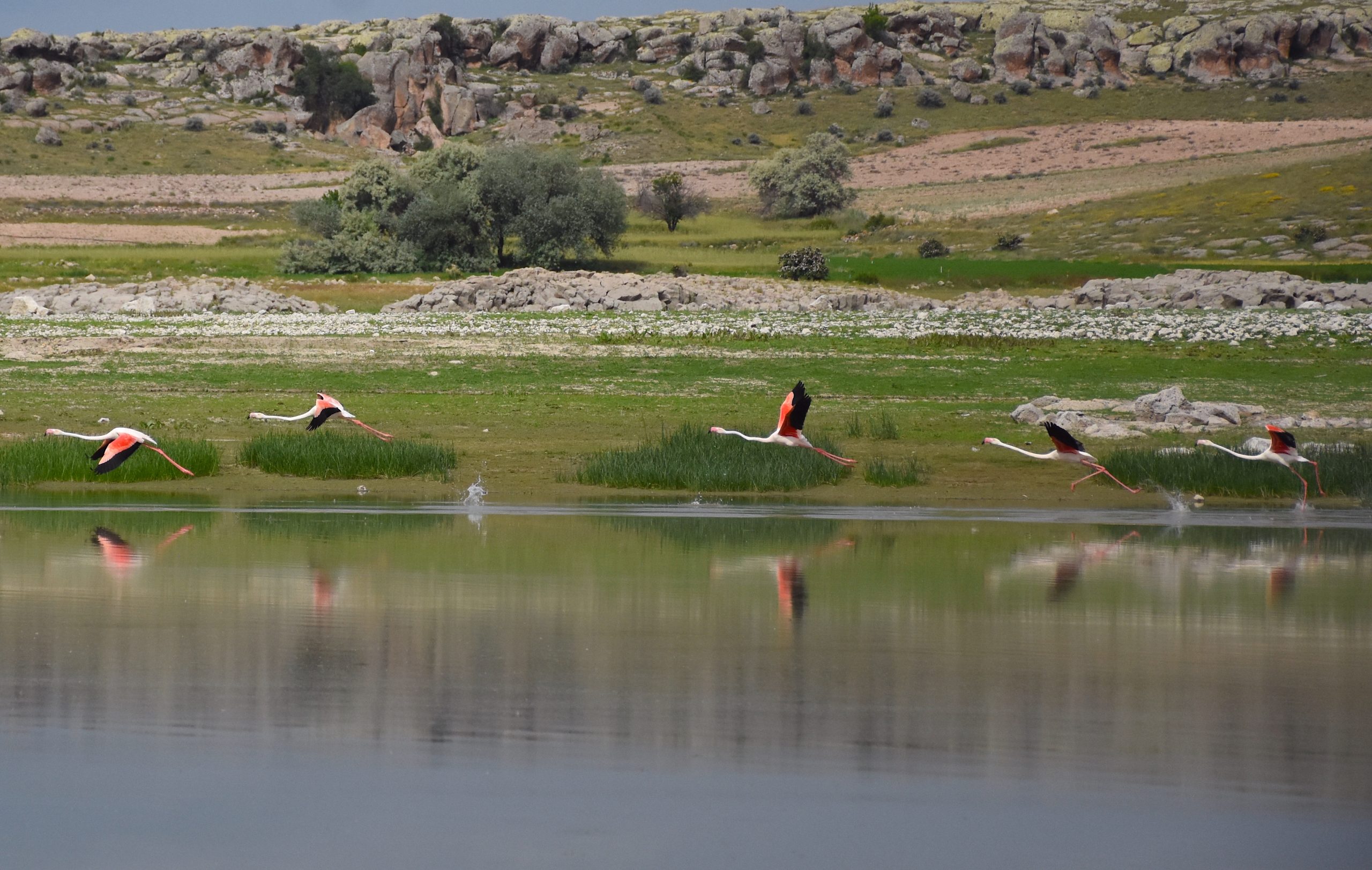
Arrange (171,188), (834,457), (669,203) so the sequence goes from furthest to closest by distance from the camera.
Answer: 1. (171,188)
2. (669,203)
3. (834,457)

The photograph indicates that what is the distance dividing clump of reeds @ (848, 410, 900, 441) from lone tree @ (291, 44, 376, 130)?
119m

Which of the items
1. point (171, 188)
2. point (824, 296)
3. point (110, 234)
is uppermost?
point (171, 188)

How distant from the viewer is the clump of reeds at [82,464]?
69.1ft

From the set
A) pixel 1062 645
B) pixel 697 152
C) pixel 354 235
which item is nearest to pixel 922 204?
pixel 697 152

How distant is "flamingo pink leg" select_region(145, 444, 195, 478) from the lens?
19797 mm

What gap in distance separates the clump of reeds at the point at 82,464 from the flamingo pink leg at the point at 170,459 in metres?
0.08

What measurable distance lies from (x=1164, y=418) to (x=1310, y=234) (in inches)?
1749

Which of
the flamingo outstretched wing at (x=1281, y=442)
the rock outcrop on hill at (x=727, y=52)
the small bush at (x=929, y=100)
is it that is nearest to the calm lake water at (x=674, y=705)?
the flamingo outstretched wing at (x=1281, y=442)

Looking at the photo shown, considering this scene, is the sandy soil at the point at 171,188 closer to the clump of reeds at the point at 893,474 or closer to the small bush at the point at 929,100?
the small bush at the point at 929,100

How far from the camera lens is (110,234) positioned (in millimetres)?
73625

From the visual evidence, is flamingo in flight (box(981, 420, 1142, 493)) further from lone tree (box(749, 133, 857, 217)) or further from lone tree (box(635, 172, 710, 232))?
lone tree (box(749, 133, 857, 217))

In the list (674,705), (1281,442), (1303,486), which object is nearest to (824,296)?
(1303,486)

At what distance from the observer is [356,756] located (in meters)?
7.93

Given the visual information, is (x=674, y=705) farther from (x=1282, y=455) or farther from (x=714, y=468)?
(x=1282, y=455)
